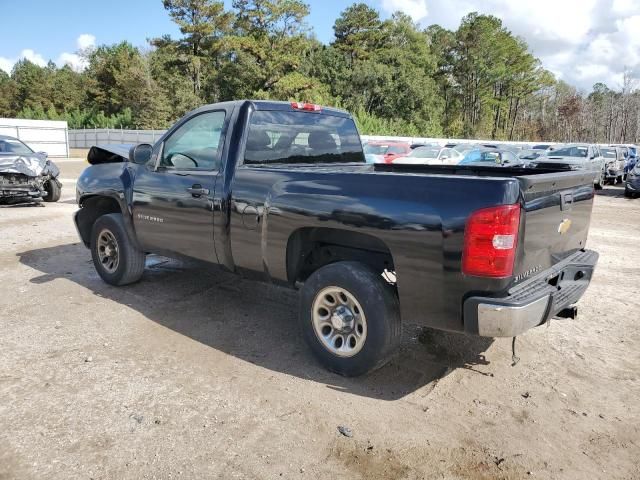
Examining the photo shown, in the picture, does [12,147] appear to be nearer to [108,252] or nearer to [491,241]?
[108,252]

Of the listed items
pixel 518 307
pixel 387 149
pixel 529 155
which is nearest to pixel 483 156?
pixel 387 149

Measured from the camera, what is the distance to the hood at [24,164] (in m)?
11.3

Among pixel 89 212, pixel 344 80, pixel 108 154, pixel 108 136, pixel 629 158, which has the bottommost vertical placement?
pixel 89 212

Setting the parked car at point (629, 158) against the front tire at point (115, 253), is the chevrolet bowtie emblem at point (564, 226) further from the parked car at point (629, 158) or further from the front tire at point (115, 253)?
the parked car at point (629, 158)

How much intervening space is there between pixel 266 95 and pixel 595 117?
55.2m

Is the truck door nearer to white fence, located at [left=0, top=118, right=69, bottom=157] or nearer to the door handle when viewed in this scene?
the door handle

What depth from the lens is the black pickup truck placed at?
3012 mm

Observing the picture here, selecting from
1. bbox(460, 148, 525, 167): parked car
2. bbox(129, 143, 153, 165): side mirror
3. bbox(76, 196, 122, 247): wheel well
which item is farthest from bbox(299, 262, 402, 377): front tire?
bbox(460, 148, 525, 167): parked car

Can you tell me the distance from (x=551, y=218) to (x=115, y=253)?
455cm

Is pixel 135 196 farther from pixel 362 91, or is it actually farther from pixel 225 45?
pixel 362 91

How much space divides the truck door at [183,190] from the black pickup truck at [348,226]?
2 centimetres

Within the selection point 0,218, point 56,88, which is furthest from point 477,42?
point 0,218

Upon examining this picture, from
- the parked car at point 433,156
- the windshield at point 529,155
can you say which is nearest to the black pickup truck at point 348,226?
the parked car at point 433,156

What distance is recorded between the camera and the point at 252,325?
4.83 meters
